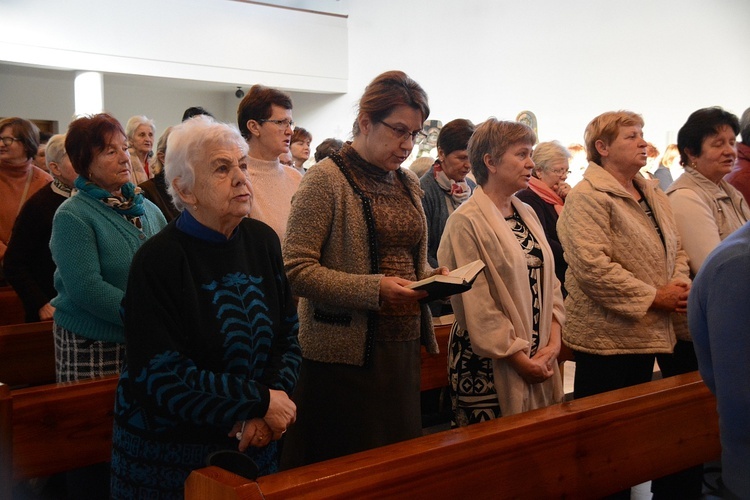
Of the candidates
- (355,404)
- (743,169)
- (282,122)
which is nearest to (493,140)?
(282,122)

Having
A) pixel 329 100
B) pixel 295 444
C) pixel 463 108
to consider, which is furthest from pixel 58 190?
pixel 329 100

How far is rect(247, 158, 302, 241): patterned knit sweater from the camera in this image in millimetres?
2877

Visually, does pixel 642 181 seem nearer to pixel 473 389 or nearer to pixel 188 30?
pixel 473 389

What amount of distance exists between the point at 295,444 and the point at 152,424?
0.63 metres

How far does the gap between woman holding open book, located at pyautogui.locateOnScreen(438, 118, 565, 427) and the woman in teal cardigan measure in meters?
0.99

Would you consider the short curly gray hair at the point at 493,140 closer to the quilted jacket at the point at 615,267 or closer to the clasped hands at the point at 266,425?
the quilted jacket at the point at 615,267

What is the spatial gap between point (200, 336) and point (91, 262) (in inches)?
28.9

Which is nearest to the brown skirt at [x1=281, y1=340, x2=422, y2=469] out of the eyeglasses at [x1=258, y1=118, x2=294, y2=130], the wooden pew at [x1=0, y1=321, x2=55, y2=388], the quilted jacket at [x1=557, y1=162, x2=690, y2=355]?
the quilted jacket at [x1=557, y1=162, x2=690, y2=355]

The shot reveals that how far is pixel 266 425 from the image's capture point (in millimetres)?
1621

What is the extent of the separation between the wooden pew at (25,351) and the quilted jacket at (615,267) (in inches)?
77.3

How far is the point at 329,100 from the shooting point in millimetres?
13055

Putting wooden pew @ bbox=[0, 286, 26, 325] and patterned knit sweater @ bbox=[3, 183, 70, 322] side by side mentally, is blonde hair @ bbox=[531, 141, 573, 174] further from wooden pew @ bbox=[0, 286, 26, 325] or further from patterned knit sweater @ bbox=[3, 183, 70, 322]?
wooden pew @ bbox=[0, 286, 26, 325]

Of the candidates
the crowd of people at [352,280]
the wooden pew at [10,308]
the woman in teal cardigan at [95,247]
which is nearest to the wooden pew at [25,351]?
the crowd of people at [352,280]

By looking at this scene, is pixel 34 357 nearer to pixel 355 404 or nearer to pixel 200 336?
pixel 355 404
